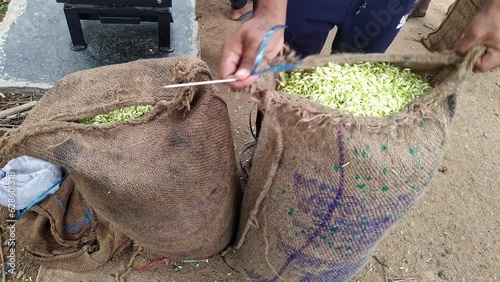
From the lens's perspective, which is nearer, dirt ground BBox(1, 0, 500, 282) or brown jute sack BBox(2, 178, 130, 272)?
brown jute sack BBox(2, 178, 130, 272)

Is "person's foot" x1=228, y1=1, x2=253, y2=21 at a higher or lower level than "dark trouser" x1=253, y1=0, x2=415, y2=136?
lower

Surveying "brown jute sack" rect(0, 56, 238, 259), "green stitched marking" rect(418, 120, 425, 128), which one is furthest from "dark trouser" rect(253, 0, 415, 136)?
"green stitched marking" rect(418, 120, 425, 128)

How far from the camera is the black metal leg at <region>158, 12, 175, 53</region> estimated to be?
231 cm

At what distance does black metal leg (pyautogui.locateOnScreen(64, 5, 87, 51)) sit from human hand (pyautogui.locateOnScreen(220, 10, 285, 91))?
55.7 inches

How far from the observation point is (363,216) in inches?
49.2

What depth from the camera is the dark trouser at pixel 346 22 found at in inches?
61.9

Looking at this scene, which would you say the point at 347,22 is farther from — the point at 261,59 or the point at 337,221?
the point at 337,221

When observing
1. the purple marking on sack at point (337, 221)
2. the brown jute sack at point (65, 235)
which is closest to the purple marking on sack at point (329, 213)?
the purple marking on sack at point (337, 221)

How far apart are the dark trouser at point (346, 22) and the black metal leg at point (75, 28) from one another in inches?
47.3

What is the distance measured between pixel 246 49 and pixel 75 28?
1563 mm

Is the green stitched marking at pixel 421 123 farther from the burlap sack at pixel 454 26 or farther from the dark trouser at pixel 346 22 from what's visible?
the dark trouser at pixel 346 22

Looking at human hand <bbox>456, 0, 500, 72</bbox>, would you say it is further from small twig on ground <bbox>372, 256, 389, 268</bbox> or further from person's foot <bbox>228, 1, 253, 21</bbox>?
person's foot <bbox>228, 1, 253, 21</bbox>

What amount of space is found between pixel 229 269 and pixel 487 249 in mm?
1308

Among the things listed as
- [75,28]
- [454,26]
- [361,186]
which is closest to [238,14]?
[75,28]
